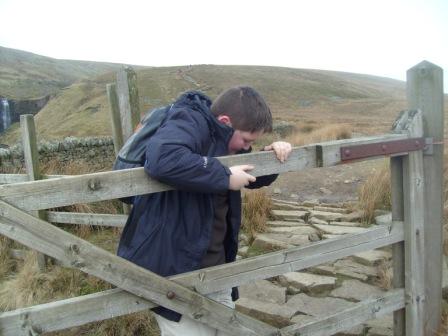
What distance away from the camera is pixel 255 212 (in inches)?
218

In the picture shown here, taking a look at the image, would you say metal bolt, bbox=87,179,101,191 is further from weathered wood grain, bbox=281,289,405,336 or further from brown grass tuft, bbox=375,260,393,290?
brown grass tuft, bbox=375,260,393,290

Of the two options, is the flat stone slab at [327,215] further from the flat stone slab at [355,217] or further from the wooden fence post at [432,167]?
the wooden fence post at [432,167]

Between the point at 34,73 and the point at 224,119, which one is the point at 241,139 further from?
the point at 34,73

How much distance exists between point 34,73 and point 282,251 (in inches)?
3479

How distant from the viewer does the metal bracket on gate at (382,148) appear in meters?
2.47

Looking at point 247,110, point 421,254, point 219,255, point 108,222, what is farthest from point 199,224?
point 108,222

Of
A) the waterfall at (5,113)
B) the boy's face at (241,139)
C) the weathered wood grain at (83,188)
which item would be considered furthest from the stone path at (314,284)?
the waterfall at (5,113)

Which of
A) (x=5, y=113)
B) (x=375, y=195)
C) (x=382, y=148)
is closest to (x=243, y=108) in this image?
(x=382, y=148)

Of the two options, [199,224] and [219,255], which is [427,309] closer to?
A: [219,255]

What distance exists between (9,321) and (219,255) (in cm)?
102

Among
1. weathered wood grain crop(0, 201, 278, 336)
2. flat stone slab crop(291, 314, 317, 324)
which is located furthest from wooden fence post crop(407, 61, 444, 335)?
weathered wood grain crop(0, 201, 278, 336)

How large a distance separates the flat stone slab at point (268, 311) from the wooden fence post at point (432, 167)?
996 millimetres

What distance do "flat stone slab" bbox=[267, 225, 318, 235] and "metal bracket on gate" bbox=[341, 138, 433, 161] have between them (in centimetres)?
241

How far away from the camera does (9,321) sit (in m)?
1.62
